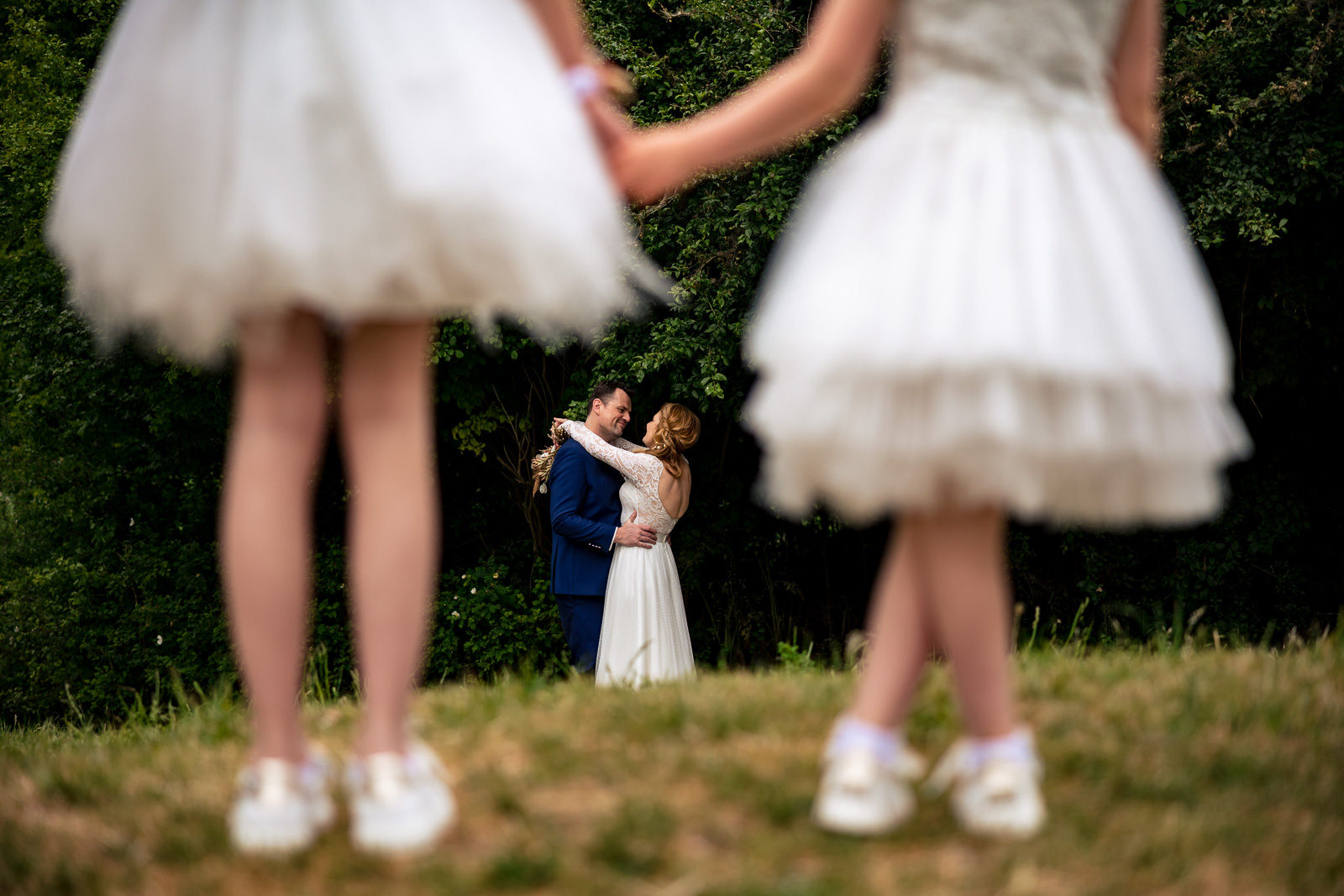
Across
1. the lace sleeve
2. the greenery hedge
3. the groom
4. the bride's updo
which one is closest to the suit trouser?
the groom

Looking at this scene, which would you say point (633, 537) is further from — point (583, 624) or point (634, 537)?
point (583, 624)

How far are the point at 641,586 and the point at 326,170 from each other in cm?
496

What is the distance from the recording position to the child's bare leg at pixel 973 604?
4.96 ft

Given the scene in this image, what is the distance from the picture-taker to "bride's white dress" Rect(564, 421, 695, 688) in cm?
622

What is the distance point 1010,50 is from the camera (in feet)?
5.03

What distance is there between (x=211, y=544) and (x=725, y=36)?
23.6 ft

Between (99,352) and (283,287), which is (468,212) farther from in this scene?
(99,352)

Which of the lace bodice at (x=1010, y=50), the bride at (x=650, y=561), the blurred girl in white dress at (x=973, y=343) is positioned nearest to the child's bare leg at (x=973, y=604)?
the blurred girl in white dress at (x=973, y=343)

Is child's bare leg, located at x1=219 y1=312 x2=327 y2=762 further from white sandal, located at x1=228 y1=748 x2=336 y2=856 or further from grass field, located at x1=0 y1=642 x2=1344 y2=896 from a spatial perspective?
grass field, located at x1=0 y1=642 x2=1344 y2=896

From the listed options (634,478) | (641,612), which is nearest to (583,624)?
(641,612)

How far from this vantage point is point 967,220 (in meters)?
1.45

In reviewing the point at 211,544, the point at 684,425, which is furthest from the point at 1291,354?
the point at 211,544

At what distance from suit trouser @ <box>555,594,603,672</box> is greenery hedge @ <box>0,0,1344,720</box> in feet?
4.47

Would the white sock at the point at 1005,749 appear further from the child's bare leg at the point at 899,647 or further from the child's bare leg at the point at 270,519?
the child's bare leg at the point at 270,519
